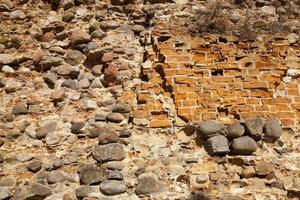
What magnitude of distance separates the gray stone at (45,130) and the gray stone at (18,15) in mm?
1355

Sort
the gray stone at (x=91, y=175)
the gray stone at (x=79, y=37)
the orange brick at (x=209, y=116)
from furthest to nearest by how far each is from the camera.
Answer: the gray stone at (x=79, y=37) → the orange brick at (x=209, y=116) → the gray stone at (x=91, y=175)

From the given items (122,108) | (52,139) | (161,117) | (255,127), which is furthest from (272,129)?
(52,139)

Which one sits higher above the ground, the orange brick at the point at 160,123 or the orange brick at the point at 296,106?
the orange brick at the point at 296,106

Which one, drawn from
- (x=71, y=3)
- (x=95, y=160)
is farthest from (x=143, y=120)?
(x=71, y=3)

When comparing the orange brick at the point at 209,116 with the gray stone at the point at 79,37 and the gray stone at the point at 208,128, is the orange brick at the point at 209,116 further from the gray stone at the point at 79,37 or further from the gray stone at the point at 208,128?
the gray stone at the point at 79,37

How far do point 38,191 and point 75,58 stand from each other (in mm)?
1393

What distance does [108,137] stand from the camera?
11.9 ft

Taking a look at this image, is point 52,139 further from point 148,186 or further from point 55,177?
point 148,186

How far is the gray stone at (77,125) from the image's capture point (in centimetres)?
374

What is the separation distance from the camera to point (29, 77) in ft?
13.8

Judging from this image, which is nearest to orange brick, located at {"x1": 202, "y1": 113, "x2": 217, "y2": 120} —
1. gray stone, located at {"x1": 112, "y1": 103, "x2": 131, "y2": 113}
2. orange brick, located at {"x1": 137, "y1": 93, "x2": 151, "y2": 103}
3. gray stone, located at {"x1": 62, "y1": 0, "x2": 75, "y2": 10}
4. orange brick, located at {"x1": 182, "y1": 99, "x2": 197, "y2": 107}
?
orange brick, located at {"x1": 182, "y1": 99, "x2": 197, "y2": 107}

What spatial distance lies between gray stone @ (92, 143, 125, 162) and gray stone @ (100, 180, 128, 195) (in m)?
0.20

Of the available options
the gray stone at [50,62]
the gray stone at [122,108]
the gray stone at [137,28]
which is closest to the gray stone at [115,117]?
the gray stone at [122,108]

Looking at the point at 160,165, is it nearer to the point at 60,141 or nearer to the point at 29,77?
the point at 60,141
